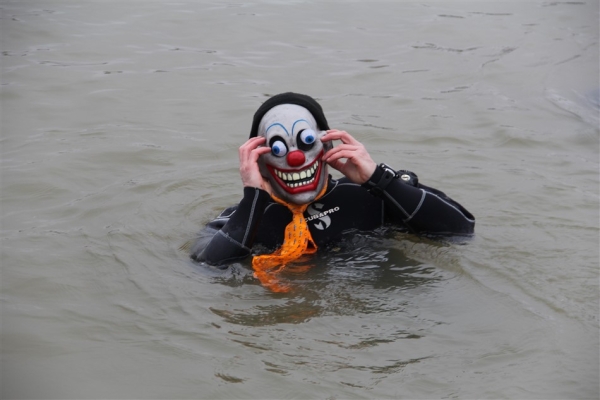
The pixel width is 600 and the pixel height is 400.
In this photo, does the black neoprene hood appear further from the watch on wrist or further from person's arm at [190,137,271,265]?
the watch on wrist

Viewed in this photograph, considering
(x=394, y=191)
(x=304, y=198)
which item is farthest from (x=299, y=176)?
(x=394, y=191)

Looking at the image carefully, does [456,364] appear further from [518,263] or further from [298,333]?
[518,263]

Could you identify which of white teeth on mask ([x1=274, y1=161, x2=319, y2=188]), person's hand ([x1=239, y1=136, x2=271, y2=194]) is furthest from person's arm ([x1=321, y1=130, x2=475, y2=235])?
person's hand ([x1=239, y1=136, x2=271, y2=194])

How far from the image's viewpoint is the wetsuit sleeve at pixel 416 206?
5125mm

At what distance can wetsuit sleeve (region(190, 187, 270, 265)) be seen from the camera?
506 centimetres

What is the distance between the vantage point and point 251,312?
15.5 feet

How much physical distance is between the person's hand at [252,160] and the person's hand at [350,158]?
0.40m

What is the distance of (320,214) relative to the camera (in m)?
5.38

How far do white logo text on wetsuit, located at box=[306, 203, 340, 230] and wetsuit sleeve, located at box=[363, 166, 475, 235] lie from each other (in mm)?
373

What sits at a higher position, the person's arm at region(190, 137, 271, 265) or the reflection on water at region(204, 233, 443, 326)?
the person's arm at region(190, 137, 271, 265)

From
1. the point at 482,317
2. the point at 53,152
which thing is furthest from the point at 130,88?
the point at 482,317

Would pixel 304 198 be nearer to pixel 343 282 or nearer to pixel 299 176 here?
pixel 299 176

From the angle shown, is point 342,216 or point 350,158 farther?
point 342,216

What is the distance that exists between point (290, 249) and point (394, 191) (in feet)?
2.51
